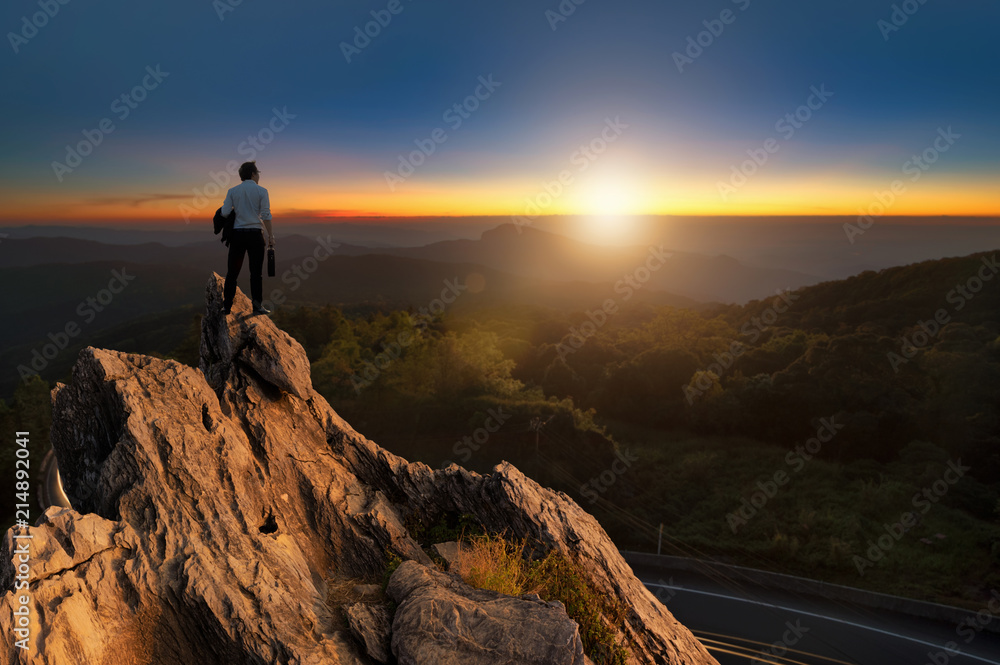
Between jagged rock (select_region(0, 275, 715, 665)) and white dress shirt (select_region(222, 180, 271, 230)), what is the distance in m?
2.24

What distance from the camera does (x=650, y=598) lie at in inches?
445

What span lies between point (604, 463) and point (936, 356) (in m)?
38.3

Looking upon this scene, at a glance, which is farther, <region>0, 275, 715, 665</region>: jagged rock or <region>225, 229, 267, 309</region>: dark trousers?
<region>225, 229, 267, 309</region>: dark trousers

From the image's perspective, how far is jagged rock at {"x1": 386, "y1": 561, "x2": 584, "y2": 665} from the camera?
23.2ft
